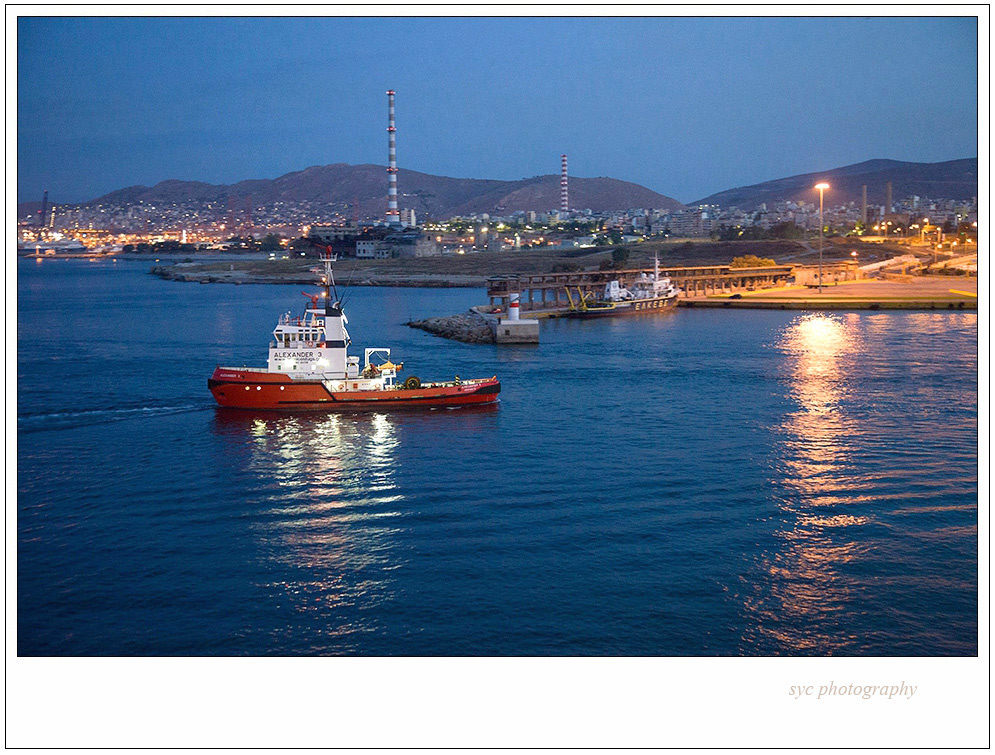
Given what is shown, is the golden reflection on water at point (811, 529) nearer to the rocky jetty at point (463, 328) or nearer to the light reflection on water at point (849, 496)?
the light reflection on water at point (849, 496)

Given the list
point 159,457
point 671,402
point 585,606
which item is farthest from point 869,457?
point 159,457

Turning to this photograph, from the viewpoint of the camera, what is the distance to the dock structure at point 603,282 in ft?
152

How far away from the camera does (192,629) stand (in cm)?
899

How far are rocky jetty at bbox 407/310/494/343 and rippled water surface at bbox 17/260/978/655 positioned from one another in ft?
30.9

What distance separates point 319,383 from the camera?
67.5ft

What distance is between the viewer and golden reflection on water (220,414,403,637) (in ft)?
32.5

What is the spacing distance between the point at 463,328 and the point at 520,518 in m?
24.7

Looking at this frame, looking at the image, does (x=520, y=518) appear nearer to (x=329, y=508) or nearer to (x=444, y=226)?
(x=329, y=508)

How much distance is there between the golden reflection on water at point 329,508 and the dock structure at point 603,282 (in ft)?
83.8
